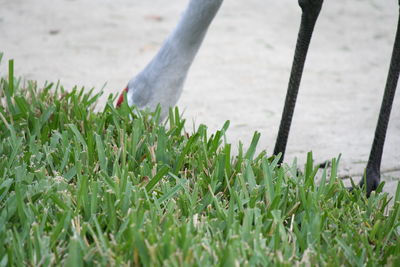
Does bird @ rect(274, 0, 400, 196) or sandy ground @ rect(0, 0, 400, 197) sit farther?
sandy ground @ rect(0, 0, 400, 197)

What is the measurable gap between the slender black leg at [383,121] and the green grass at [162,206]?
0.20 metres

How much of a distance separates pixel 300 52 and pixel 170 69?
2.68ft

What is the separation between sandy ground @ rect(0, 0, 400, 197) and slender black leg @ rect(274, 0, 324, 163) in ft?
1.50

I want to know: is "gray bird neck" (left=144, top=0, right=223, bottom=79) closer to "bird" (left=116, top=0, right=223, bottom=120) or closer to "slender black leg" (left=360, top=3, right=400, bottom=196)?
"bird" (left=116, top=0, right=223, bottom=120)

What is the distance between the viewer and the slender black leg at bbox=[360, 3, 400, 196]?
2631 mm

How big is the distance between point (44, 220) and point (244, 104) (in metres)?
2.18

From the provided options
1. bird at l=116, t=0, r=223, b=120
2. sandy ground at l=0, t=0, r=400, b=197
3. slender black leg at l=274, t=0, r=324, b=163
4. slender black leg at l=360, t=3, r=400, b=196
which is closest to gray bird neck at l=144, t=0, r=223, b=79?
bird at l=116, t=0, r=223, b=120

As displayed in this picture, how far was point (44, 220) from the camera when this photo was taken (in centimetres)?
202

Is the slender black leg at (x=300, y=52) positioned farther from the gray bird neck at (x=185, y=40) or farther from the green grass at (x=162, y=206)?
the gray bird neck at (x=185, y=40)

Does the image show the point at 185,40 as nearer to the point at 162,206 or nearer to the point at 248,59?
the point at 162,206

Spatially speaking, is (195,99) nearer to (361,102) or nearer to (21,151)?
(361,102)

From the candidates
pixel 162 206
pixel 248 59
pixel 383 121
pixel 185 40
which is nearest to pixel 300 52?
pixel 383 121

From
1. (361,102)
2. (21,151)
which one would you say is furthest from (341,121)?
(21,151)

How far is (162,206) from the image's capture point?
7.46ft
